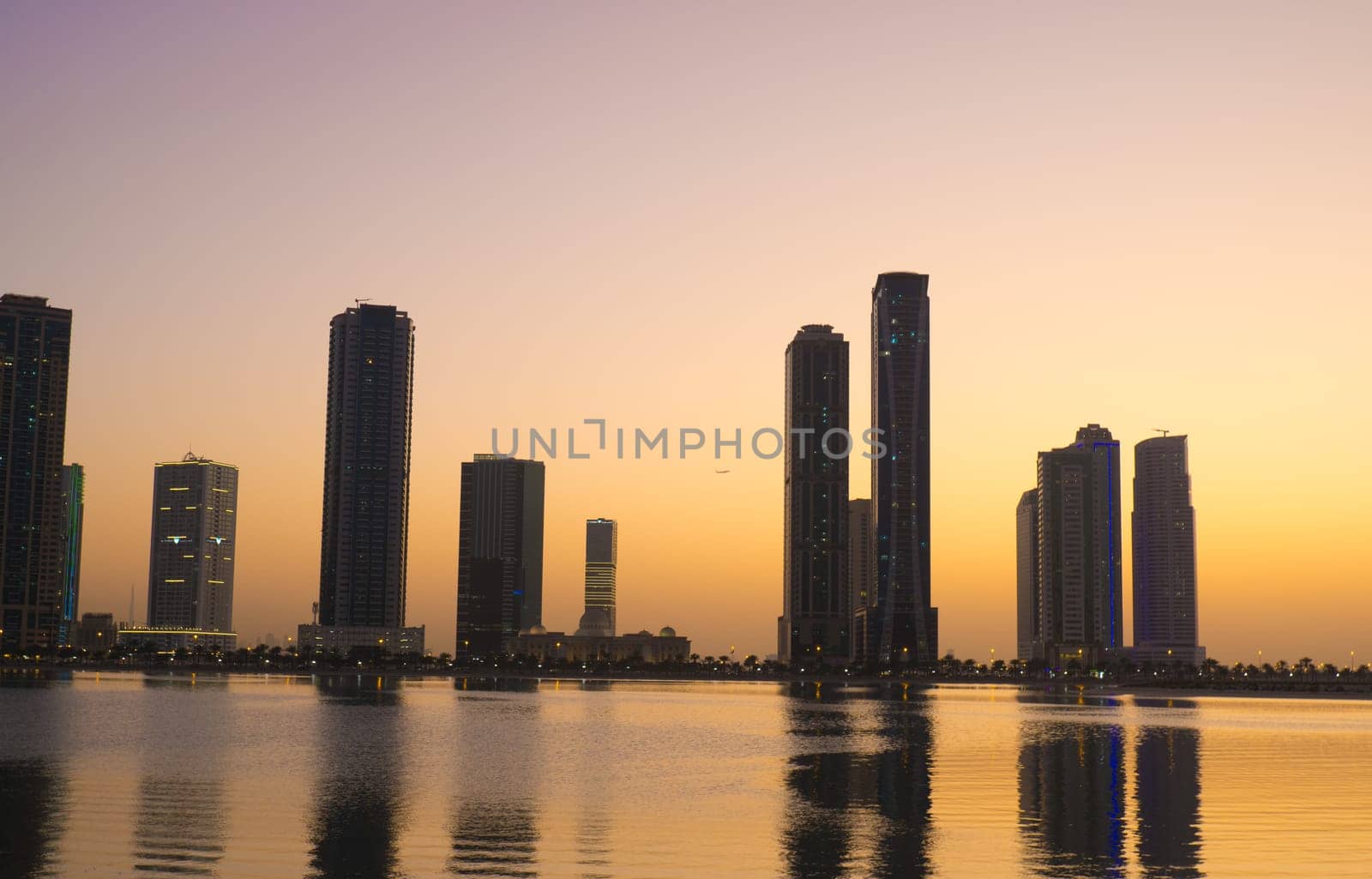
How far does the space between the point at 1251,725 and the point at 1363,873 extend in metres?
115

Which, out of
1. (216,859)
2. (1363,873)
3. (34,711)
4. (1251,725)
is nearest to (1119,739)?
(1251,725)

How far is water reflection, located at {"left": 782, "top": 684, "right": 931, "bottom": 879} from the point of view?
43.2 metres

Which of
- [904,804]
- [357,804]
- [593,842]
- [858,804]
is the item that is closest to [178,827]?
[357,804]

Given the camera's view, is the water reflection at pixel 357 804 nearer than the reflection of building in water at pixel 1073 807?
Yes

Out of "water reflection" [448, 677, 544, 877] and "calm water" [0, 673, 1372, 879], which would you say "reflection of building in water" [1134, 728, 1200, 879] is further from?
"water reflection" [448, 677, 544, 877]

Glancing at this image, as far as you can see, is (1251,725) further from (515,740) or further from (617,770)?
(617,770)

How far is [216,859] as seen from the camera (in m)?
40.9

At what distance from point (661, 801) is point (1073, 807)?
1745 centimetres

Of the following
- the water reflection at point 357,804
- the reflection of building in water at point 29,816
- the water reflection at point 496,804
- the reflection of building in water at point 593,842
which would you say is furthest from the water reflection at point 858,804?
the reflection of building in water at point 29,816

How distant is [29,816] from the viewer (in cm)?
5038

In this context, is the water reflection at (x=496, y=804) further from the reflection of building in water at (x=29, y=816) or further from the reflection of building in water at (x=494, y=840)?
the reflection of building in water at (x=29, y=816)

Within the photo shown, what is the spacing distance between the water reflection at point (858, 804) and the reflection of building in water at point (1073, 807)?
4056 millimetres

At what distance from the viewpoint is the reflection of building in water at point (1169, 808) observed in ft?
143

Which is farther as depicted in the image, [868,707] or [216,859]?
[868,707]
